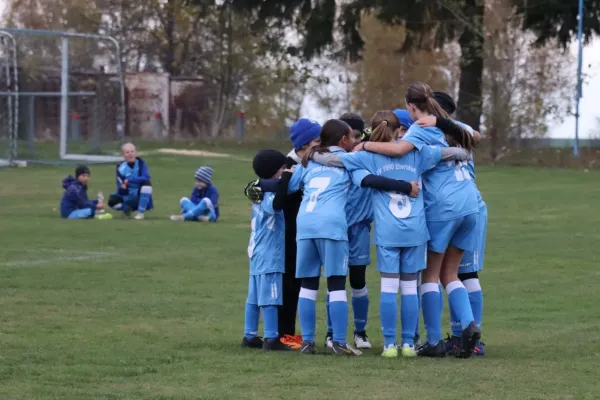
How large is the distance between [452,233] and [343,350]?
1.03 meters

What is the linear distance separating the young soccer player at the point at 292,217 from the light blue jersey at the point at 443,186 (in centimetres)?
79

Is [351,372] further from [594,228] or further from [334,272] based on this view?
[594,228]

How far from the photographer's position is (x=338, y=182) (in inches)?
325

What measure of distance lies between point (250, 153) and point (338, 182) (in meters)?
30.3

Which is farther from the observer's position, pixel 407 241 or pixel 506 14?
pixel 506 14

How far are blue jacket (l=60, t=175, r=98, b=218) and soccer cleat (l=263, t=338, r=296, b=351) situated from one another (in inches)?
453

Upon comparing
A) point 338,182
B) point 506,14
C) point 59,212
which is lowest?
point 59,212

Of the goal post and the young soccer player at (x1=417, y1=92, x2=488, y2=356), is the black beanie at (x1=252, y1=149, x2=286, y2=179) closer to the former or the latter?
the young soccer player at (x1=417, y1=92, x2=488, y2=356)

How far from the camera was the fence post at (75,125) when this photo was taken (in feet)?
102

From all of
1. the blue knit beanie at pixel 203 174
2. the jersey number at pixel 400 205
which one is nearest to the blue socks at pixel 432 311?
the jersey number at pixel 400 205

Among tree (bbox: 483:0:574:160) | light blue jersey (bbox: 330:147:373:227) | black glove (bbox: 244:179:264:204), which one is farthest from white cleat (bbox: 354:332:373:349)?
tree (bbox: 483:0:574:160)

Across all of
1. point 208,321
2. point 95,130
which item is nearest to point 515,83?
point 95,130

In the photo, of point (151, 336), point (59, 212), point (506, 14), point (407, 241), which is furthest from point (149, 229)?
point (506, 14)

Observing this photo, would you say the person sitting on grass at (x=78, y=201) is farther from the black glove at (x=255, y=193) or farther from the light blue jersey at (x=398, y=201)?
the light blue jersey at (x=398, y=201)
